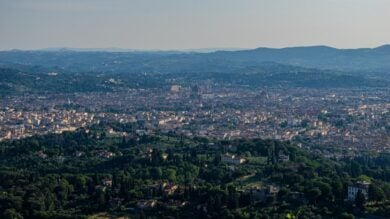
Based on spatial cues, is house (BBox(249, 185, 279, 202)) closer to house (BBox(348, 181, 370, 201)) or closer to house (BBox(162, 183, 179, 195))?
house (BBox(348, 181, 370, 201))

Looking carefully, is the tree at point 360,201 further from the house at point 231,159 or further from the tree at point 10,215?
the tree at point 10,215

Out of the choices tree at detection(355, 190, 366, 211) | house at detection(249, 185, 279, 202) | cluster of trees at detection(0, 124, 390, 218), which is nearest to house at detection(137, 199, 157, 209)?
cluster of trees at detection(0, 124, 390, 218)

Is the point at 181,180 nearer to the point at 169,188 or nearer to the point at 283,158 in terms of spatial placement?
the point at 169,188

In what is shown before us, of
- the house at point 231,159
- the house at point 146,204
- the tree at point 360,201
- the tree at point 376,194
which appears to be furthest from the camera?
the house at point 231,159

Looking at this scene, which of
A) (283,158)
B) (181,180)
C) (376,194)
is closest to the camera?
(376,194)

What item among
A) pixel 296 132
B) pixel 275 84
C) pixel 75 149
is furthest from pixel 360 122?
pixel 275 84

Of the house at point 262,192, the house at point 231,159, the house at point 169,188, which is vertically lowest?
the house at point 231,159

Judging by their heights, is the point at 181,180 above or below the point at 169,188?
below

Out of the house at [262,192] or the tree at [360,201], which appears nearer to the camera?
the tree at [360,201]

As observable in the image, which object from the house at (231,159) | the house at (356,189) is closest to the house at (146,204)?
the house at (356,189)

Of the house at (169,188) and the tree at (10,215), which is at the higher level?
the house at (169,188)

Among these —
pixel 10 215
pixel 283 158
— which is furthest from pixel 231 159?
pixel 10 215

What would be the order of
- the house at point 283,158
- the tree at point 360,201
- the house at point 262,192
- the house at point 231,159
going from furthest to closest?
1. the house at point 231,159
2. the house at point 283,158
3. the house at point 262,192
4. the tree at point 360,201
